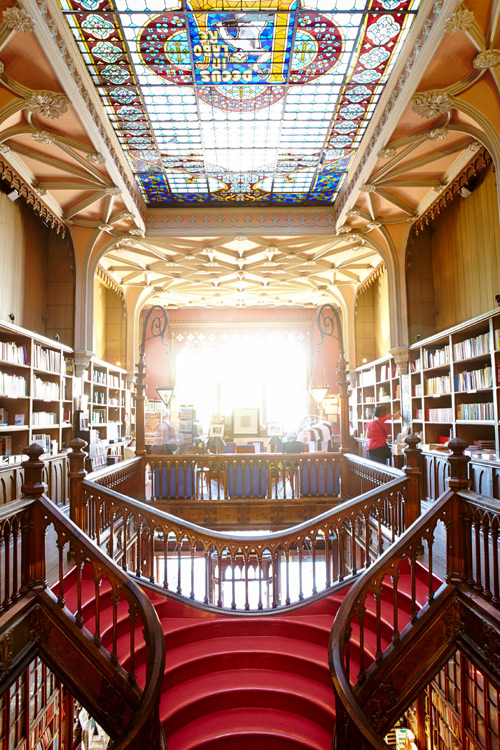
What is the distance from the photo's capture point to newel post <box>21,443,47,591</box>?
11.5 ft

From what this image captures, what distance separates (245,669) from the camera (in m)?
4.53

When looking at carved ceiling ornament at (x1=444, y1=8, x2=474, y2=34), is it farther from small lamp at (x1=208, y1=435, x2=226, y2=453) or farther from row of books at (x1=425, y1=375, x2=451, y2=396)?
small lamp at (x1=208, y1=435, x2=226, y2=453)

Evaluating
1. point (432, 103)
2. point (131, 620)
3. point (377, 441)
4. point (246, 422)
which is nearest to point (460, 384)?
point (377, 441)

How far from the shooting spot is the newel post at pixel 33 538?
11.5 ft

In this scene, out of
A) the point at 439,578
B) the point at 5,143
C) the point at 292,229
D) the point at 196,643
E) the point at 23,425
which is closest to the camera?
the point at 439,578

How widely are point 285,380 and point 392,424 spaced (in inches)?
285

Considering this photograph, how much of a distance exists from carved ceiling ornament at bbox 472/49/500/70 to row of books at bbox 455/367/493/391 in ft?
11.2

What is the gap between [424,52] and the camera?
17.1 feet

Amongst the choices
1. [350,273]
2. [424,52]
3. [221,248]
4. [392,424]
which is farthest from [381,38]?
[350,273]

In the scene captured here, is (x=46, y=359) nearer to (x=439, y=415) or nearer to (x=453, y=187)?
(x=439, y=415)

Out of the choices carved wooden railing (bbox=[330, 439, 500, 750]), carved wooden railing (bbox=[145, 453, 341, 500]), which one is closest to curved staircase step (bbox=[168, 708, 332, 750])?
carved wooden railing (bbox=[330, 439, 500, 750])

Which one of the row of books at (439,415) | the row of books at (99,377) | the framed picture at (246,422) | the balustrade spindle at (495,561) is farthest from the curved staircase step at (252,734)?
the framed picture at (246,422)

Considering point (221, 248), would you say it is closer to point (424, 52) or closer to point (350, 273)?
point (350, 273)

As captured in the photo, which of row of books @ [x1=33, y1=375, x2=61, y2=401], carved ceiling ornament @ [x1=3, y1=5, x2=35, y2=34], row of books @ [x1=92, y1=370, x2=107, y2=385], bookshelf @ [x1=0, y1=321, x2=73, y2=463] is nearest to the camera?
carved ceiling ornament @ [x1=3, y1=5, x2=35, y2=34]
